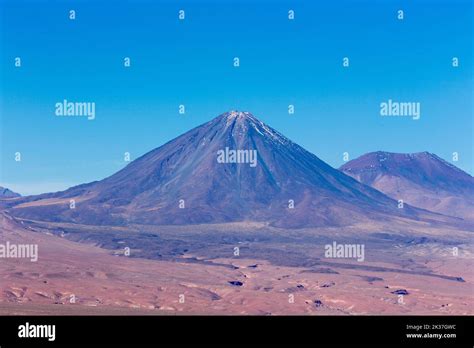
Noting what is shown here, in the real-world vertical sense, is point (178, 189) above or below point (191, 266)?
above

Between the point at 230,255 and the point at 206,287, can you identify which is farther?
the point at 230,255

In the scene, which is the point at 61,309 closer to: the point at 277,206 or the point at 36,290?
the point at 36,290

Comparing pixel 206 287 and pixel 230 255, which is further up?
pixel 230 255

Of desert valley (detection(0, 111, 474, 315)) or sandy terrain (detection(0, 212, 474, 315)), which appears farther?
desert valley (detection(0, 111, 474, 315))

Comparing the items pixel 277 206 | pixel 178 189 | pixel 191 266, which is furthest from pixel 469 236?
pixel 191 266

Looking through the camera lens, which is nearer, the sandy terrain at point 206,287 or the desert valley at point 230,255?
the sandy terrain at point 206,287
